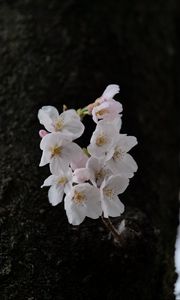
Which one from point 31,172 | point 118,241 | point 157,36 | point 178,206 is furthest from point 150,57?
point 118,241

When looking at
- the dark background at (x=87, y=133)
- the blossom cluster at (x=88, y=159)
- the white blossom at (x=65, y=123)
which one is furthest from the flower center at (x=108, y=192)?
the dark background at (x=87, y=133)

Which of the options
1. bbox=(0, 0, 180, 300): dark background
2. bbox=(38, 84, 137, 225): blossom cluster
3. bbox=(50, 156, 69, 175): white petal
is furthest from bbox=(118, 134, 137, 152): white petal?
bbox=(0, 0, 180, 300): dark background

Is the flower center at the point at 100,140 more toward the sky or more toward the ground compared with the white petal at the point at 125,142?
more toward the sky

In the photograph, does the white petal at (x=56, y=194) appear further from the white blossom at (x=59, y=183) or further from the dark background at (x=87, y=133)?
the dark background at (x=87, y=133)

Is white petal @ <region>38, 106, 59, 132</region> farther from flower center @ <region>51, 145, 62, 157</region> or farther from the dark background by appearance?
the dark background

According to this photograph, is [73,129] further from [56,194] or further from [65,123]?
[56,194]

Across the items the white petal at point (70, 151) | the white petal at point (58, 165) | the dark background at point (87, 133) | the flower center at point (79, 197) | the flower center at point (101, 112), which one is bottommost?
the dark background at point (87, 133)

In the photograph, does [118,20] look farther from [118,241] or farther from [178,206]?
[118,241]
